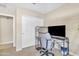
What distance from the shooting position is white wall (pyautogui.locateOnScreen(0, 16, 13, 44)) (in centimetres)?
149

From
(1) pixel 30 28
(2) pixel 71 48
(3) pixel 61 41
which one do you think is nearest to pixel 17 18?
(1) pixel 30 28

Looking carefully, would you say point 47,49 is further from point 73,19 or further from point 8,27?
point 8,27

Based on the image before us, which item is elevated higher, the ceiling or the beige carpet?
the ceiling

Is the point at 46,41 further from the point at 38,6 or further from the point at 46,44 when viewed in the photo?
the point at 38,6

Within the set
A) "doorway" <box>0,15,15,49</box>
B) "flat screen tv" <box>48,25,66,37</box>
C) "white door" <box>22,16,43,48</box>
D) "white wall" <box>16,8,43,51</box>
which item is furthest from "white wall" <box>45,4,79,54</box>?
"doorway" <box>0,15,15,49</box>

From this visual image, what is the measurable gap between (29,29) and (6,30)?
0.39m

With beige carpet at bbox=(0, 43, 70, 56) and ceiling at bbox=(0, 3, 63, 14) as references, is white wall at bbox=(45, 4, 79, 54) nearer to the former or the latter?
ceiling at bbox=(0, 3, 63, 14)

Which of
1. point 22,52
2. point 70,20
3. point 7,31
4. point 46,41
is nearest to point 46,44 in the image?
point 46,41

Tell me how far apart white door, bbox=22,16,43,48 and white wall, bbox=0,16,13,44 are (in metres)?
0.21

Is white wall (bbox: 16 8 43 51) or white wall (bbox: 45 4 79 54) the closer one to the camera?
white wall (bbox: 45 4 79 54)

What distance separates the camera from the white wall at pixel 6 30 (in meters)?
1.49

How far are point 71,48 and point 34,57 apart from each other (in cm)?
59

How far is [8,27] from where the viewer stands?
1.54m

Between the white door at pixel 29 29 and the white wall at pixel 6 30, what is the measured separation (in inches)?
8.4
